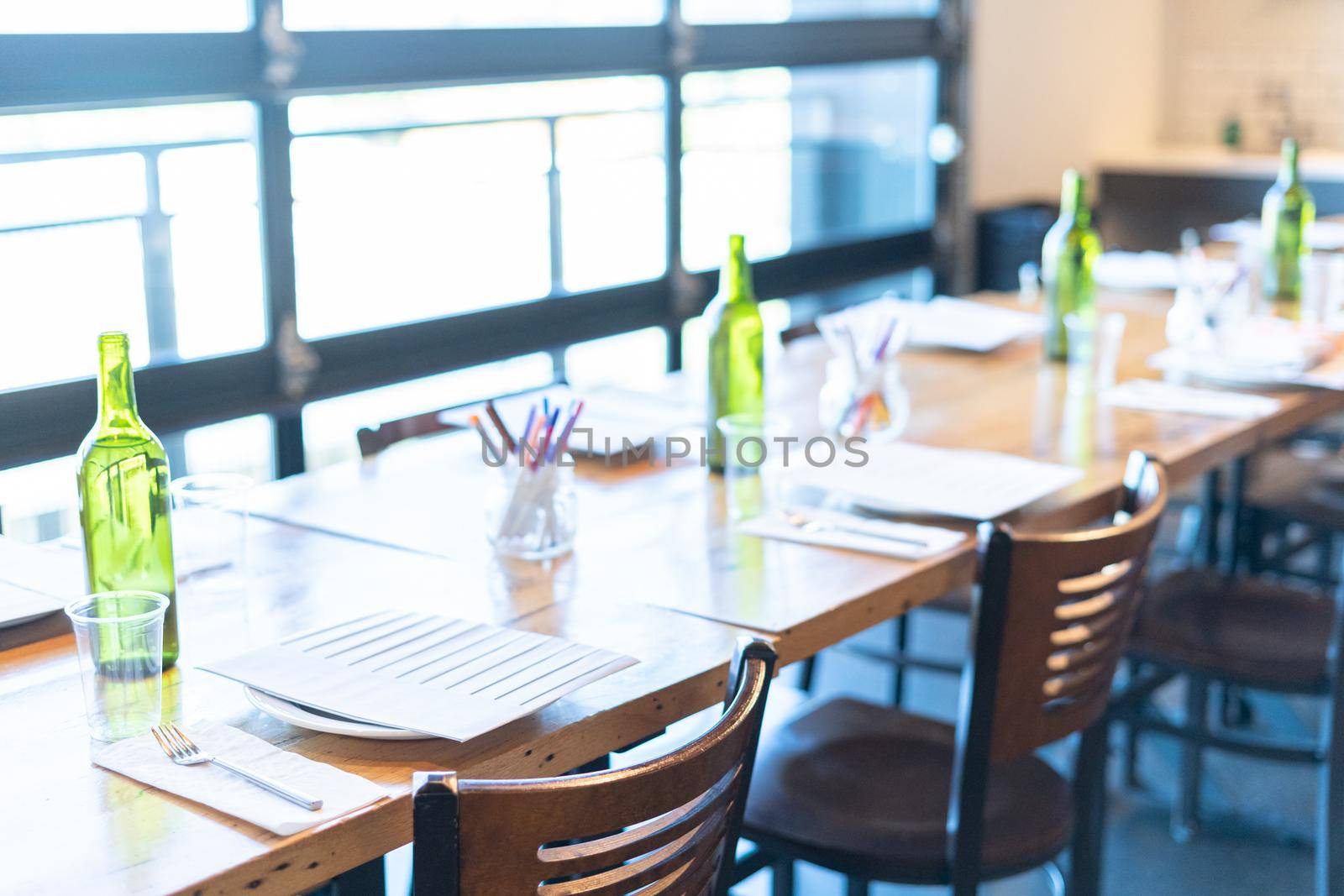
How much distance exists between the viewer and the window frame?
9.85ft

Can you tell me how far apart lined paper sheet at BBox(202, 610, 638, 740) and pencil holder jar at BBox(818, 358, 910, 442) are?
2.82 ft

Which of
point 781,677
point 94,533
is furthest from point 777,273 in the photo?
point 94,533

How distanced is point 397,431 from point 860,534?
811 millimetres

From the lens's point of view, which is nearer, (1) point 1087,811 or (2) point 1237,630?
(1) point 1087,811

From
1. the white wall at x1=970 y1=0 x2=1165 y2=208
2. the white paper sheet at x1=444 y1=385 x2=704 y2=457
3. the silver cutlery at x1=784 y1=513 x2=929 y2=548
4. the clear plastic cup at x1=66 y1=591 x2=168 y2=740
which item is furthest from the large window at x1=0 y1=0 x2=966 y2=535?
the clear plastic cup at x1=66 y1=591 x2=168 y2=740

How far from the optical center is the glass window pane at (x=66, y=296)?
118 inches

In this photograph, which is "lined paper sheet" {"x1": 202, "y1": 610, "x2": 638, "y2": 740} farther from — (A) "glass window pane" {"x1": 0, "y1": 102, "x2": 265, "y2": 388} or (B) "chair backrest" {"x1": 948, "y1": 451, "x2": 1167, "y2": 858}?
(A) "glass window pane" {"x1": 0, "y1": 102, "x2": 265, "y2": 388}

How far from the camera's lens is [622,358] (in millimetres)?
4641

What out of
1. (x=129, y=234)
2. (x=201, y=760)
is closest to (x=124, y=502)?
(x=201, y=760)

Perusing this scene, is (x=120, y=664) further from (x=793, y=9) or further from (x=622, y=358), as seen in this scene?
(x=793, y=9)

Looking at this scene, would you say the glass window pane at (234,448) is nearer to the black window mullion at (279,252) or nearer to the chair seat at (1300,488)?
the black window mullion at (279,252)

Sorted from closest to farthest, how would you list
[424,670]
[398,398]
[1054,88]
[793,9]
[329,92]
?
1. [424,670]
2. [329,92]
3. [398,398]
4. [793,9]
5. [1054,88]

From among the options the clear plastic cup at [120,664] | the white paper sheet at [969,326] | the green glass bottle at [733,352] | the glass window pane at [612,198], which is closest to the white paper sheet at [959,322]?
the white paper sheet at [969,326]

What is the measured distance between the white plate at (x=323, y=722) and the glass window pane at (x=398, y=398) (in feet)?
7.37
